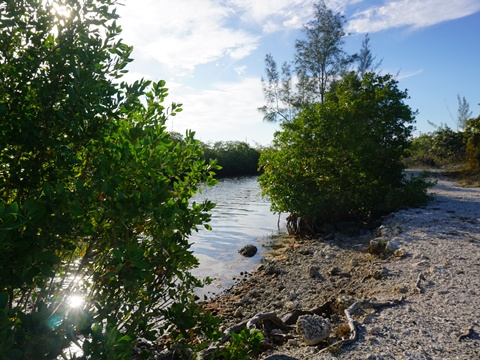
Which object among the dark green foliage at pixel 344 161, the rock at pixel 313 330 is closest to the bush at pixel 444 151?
the dark green foliage at pixel 344 161

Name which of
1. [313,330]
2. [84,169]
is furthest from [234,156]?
[84,169]

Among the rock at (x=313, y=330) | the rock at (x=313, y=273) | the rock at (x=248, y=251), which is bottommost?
the rock at (x=248, y=251)

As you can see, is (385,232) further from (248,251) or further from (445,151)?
(445,151)

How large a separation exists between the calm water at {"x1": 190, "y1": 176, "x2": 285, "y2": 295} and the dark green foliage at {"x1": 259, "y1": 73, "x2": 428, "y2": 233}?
1983 millimetres

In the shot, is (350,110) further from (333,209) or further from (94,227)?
(94,227)

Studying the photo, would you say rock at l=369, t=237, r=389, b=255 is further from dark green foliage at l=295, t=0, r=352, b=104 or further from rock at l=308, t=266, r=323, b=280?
dark green foliage at l=295, t=0, r=352, b=104

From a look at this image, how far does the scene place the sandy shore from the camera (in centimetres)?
418

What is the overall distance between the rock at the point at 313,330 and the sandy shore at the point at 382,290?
0.31 ft

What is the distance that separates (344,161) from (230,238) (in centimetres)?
472

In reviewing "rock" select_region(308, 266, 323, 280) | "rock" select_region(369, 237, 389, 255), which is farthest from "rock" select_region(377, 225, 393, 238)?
"rock" select_region(308, 266, 323, 280)

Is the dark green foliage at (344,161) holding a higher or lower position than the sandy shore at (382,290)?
higher

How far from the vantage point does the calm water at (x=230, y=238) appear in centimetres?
1000

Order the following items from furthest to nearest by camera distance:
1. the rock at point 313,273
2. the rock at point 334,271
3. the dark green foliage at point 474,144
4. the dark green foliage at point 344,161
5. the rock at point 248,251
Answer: the dark green foliage at point 474,144 < the dark green foliage at point 344,161 < the rock at point 248,251 < the rock at point 313,273 < the rock at point 334,271

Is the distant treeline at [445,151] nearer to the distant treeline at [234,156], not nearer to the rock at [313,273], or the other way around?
the distant treeline at [234,156]
